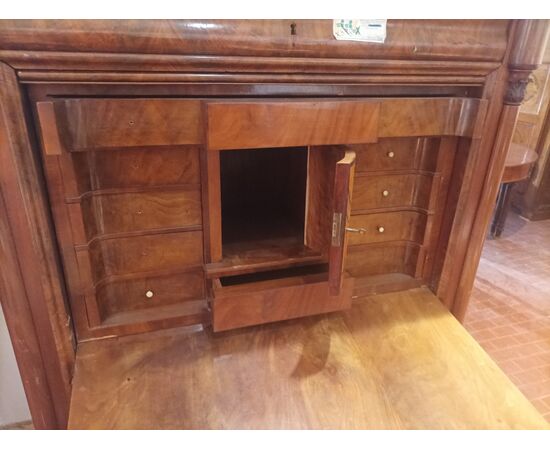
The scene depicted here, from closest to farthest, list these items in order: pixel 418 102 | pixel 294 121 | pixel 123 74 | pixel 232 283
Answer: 1. pixel 123 74
2. pixel 294 121
3. pixel 418 102
4. pixel 232 283

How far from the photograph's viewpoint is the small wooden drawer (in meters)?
0.99

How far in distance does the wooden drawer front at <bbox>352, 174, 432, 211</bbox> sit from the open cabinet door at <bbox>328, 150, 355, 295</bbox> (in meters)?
0.24

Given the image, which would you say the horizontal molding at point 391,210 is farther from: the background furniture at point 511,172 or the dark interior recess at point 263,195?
the background furniture at point 511,172

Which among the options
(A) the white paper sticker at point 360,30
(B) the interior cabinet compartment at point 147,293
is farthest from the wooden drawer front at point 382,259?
(A) the white paper sticker at point 360,30

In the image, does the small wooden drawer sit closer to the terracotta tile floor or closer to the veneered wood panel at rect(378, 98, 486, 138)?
the veneered wood panel at rect(378, 98, 486, 138)

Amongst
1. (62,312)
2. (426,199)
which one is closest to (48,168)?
(62,312)

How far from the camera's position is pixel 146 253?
1.01 meters

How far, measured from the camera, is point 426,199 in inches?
46.4

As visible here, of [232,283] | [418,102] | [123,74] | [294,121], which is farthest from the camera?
[232,283]

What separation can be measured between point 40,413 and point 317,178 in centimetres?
92

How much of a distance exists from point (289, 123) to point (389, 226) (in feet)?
1.67

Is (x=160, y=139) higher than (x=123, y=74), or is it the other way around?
(x=123, y=74)

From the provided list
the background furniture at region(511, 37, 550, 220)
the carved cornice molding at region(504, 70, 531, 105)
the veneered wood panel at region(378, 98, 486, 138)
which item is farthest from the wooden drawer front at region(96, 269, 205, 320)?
the background furniture at region(511, 37, 550, 220)
